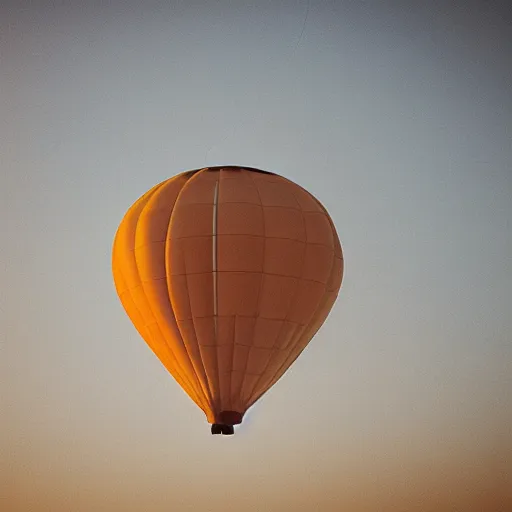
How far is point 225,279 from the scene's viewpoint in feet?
43.0

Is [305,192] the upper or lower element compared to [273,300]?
upper

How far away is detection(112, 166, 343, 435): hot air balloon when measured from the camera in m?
13.1

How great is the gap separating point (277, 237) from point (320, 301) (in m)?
1.00

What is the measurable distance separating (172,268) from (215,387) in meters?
1.46

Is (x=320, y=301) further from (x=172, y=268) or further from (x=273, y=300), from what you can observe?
(x=172, y=268)

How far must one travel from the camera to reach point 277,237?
13258 millimetres

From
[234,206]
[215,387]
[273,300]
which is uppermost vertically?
[234,206]

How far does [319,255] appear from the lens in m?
13.5

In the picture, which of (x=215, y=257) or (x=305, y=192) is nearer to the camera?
(x=215, y=257)

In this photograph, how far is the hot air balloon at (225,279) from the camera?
43.1ft

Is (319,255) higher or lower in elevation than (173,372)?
higher

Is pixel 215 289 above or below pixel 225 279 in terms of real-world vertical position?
below

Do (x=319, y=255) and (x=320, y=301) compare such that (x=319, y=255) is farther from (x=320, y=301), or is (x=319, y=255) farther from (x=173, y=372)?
(x=173, y=372)

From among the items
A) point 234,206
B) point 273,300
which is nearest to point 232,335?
point 273,300
